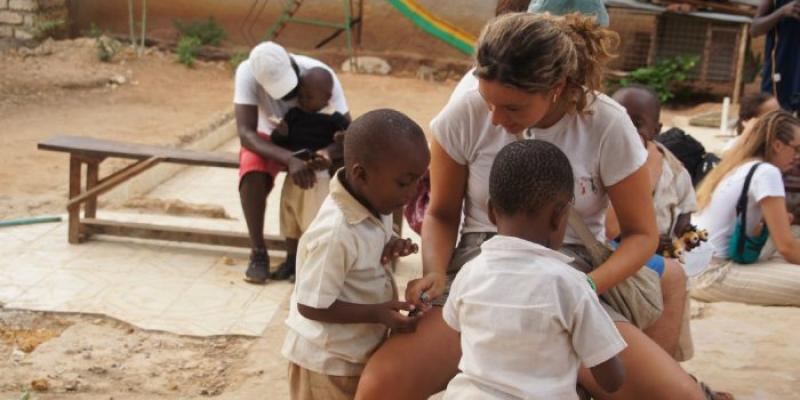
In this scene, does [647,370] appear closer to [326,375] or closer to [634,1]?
[326,375]

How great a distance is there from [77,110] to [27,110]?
1.45ft

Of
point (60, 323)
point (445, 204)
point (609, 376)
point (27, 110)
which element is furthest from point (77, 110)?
point (609, 376)

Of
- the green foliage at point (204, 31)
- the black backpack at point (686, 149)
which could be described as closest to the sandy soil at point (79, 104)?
the green foliage at point (204, 31)

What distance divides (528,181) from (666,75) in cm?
992

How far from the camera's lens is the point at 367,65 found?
1310 centimetres

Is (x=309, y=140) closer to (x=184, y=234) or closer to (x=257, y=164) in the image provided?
(x=257, y=164)

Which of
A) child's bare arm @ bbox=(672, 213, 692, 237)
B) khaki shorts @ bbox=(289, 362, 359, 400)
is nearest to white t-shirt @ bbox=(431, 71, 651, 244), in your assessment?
khaki shorts @ bbox=(289, 362, 359, 400)

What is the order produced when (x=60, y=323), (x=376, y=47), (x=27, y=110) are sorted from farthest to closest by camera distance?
(x=376, y=47), (x=27, y=110), (x=60, y=323)

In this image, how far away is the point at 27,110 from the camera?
10.1 meters

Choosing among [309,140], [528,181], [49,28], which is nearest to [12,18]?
[49,28]

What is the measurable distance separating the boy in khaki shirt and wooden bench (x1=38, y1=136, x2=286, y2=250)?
2981 mm

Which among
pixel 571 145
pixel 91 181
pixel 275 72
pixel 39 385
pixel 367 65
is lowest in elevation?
pixel 39 385

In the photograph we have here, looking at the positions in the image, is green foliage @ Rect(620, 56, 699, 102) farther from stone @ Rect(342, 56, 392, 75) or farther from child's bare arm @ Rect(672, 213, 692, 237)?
child's bare arm @ Rect(672, 213, 692, 237)

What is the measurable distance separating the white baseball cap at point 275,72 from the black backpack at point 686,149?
1838 mm
